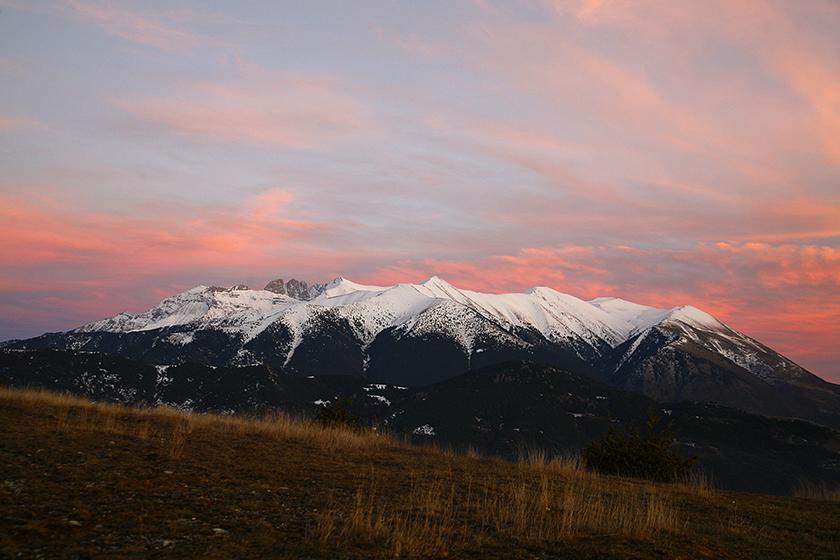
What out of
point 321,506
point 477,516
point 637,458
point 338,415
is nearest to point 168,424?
point 338,415

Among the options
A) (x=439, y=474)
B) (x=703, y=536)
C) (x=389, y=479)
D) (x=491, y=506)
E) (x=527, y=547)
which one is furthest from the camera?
(x=439, y=474)

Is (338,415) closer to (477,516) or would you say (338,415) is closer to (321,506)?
(321,506)

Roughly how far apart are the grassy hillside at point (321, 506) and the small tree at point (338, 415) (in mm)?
10038

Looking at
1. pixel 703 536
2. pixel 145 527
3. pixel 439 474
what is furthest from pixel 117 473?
pixel 703 536

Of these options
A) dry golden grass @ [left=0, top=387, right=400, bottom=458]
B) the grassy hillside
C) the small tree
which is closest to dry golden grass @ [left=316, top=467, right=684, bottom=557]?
the grassy hillside

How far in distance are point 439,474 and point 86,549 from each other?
33.6 ft

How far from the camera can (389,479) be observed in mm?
15336

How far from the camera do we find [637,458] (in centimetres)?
2428

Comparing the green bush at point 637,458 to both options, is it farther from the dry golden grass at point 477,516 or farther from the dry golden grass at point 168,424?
the dry golden grass at point 168,424

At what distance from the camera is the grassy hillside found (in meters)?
9.04

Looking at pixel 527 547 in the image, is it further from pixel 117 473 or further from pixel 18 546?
pixel 117 473

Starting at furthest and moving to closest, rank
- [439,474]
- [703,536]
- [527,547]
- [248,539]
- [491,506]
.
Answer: [439,474]
[491,506]
[703,536]
[527,547]
[248,539]

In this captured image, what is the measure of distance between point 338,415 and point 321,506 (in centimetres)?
2093

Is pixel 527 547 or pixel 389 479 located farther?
pixel 389 479
